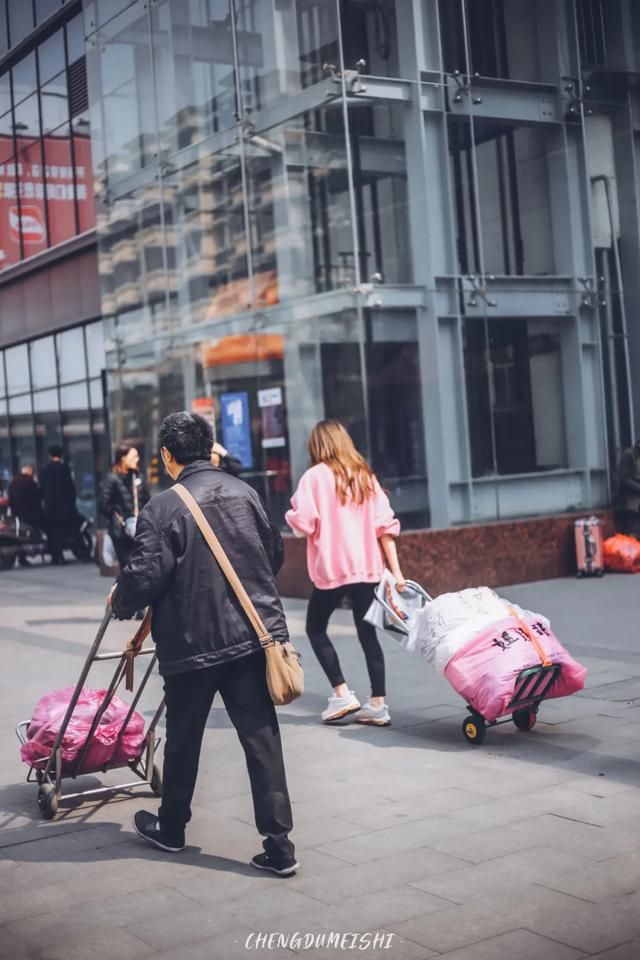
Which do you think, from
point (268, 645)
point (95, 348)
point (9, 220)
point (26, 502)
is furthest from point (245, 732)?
point (9, 220)

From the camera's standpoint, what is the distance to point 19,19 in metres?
24.6

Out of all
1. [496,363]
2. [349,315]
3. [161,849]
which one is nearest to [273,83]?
[349,315]

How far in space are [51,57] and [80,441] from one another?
23.7 feet

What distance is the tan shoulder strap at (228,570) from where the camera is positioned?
186 inches

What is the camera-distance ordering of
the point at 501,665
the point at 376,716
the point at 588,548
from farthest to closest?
the point at 588,548
the point at 376,716
the point at 501,665

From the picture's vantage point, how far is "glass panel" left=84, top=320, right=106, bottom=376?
2236cm

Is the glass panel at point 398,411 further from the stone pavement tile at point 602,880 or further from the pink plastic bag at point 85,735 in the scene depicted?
the stone pavement tile at point 602,880

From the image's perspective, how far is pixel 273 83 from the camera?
1410 centimetres

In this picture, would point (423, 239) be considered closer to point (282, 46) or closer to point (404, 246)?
point (404, 246)

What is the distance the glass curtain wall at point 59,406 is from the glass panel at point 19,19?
591 centimetres

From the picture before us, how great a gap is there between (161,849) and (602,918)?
1.86 meters

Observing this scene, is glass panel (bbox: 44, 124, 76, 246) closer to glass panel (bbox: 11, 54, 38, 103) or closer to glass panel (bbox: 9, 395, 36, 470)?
glass panel (bbox: 11, 54, 38, 103)

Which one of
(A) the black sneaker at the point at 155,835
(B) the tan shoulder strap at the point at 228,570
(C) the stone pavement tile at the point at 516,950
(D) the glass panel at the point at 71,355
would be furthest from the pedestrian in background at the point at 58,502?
(C) the stone pavement tile at the point at 516,950

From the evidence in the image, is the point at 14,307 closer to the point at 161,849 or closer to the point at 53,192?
the point at 53,192
